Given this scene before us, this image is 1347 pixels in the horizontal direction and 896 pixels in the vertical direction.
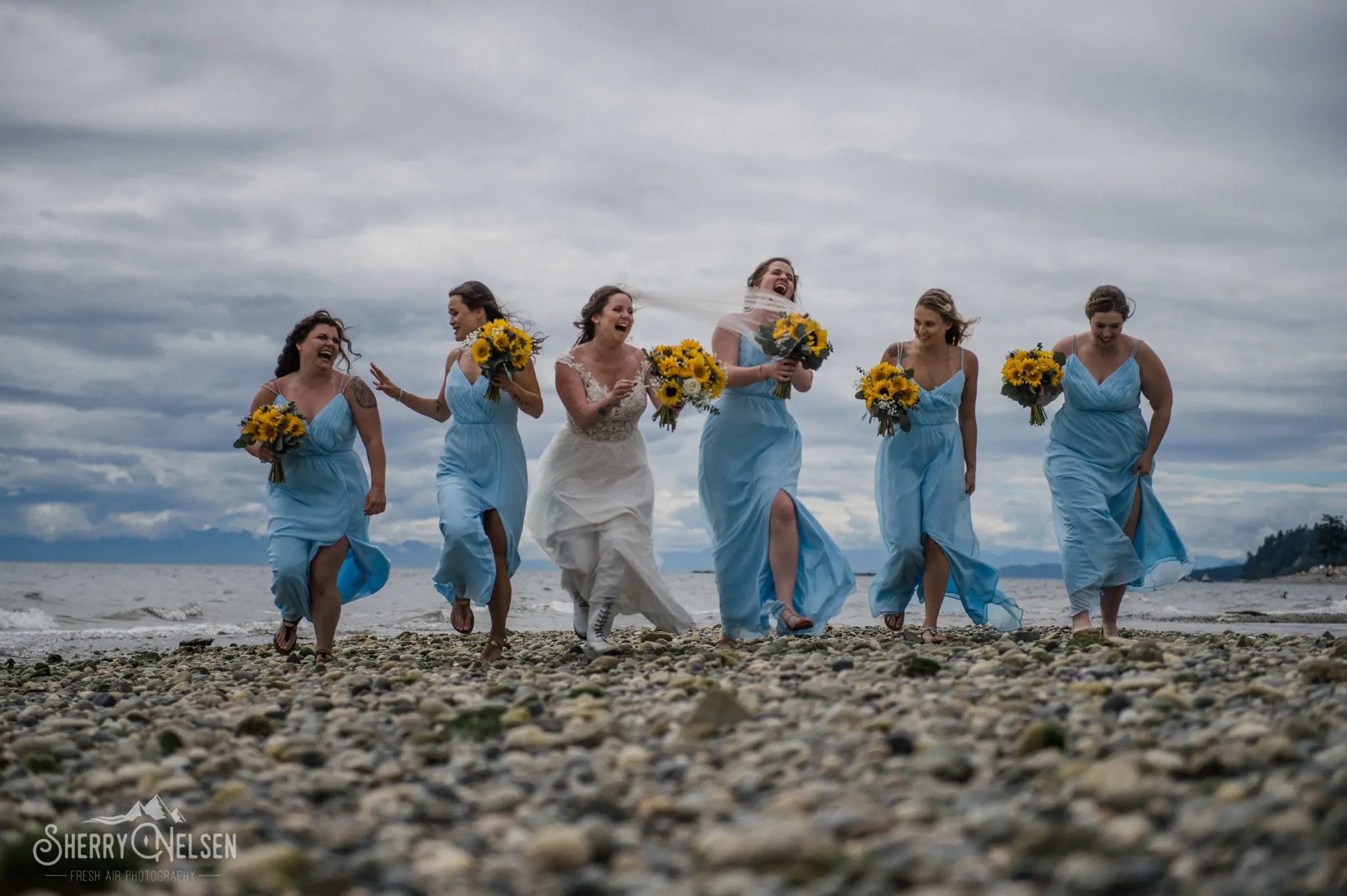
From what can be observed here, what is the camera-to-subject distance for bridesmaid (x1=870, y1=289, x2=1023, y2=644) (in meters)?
9.69

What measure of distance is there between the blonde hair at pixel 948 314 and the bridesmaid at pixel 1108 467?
787 millimetres

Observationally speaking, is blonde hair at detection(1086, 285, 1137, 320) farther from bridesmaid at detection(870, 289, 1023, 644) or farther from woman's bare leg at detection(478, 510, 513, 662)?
woman's bare leg at detection(478, 510, 513, 662)

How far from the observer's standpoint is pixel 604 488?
8.88m

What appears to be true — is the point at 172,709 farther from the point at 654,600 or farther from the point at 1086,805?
the point at 1086,805

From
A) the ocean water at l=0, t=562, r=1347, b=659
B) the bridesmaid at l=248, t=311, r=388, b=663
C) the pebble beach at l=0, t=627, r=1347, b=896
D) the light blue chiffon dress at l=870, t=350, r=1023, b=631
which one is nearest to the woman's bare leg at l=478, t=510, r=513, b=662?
the bridesmaid at l=248, t=311, r=388, b=663

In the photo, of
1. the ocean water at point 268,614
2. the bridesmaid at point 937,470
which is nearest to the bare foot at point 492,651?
the bridesmaid at point 937,470

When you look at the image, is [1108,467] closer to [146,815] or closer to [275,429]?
[275,429]

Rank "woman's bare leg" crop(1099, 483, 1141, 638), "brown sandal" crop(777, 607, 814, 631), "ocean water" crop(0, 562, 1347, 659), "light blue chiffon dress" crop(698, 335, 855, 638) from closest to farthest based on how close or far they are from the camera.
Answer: "brown sandal" crop(777, 607, 814, 631) → "light blue chiffon dress" crop(698, 335, 855, 638) → "woman's bare leg" crop(1099, 483, 1141, 638) → "ocean water" crop(0, 562, 1347, 659)

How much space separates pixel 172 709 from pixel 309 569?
271 centimetres

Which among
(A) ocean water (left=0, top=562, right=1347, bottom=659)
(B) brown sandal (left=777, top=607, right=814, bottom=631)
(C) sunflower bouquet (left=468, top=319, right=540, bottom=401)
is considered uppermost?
(C) sunflower bouquet (left=468, top=319, right=540, bottom=401)

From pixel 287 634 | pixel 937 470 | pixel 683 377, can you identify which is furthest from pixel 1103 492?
pixel 287 634

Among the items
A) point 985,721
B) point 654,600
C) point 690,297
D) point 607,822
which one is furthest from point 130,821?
point 690,297

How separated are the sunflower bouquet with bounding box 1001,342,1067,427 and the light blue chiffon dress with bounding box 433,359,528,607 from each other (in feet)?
13.3

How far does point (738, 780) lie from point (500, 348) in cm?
502
